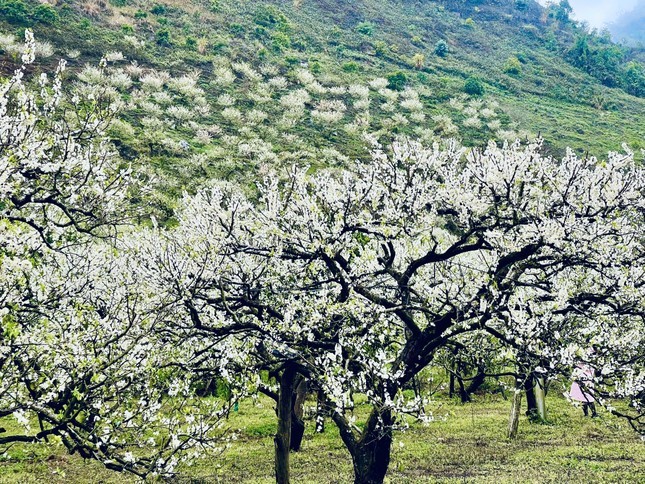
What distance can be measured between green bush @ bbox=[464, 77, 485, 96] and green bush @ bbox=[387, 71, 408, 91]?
35.9 feet

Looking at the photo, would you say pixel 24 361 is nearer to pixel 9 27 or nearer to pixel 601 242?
pixel 601 242

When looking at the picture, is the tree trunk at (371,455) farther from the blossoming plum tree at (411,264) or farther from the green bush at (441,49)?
the green bush at (441,49)

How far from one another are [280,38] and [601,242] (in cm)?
10108

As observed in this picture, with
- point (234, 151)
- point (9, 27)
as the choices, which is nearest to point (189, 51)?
point (9, 27)

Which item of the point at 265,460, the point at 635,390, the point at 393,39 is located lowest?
the point at 265,460

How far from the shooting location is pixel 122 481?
621 inches

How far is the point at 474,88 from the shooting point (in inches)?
3782

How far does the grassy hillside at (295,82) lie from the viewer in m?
61.4

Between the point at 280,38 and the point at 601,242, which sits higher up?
the point at 280,38

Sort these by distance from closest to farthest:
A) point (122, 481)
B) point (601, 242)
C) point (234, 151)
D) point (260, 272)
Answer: point (601, 242) < point (260, 272) < point (122, 481) < point (234, 151)

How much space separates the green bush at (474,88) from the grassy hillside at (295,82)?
0.23 m

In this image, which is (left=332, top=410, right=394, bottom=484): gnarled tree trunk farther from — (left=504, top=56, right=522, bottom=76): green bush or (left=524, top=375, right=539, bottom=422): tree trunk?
(left=504, top=56, right=522, bottom=76): green bush

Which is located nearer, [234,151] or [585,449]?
[585,449]

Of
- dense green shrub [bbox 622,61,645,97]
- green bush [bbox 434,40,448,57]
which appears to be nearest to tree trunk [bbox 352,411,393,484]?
green bush [bbox 434,40,448,57]
